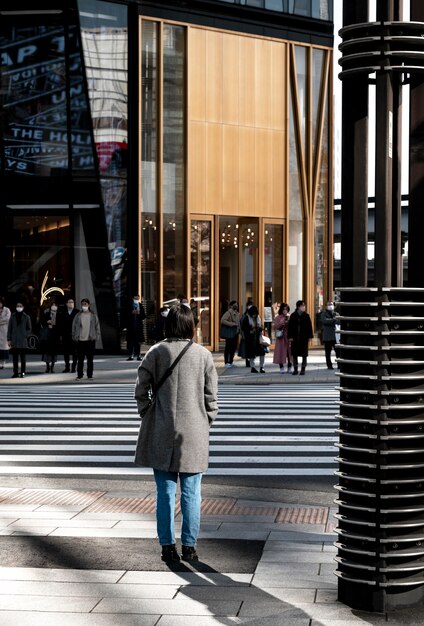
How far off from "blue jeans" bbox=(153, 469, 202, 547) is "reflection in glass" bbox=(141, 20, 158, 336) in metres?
26.2

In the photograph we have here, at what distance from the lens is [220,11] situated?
34.9 metres

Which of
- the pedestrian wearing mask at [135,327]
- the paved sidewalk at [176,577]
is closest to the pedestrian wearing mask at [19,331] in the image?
the pedestrian wearing mask at [135,327]

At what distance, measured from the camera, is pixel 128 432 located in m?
14.7

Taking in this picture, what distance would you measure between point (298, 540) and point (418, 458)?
2.01 m

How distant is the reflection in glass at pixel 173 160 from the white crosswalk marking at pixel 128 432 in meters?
12.2

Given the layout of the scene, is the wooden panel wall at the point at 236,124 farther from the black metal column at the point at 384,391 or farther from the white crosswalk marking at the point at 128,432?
the black metal column at the point at 384,391

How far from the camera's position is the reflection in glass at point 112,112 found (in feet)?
109

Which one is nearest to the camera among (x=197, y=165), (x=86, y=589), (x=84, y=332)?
(x=86, y=589)

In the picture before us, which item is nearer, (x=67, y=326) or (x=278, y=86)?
(x=67, y=326)

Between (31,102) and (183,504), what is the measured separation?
2824cm

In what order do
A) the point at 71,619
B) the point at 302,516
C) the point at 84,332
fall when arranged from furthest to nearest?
the point at 84,332 < the point at 302,516 < the point at 71,619

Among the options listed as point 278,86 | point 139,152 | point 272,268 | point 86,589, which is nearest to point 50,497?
point 86,589

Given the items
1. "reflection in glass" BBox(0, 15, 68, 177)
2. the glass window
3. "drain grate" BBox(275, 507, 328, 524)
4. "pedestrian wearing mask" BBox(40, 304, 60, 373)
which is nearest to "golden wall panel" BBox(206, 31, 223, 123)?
the glass window

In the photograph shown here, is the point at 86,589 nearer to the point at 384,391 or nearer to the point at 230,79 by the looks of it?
the point at 384,391
